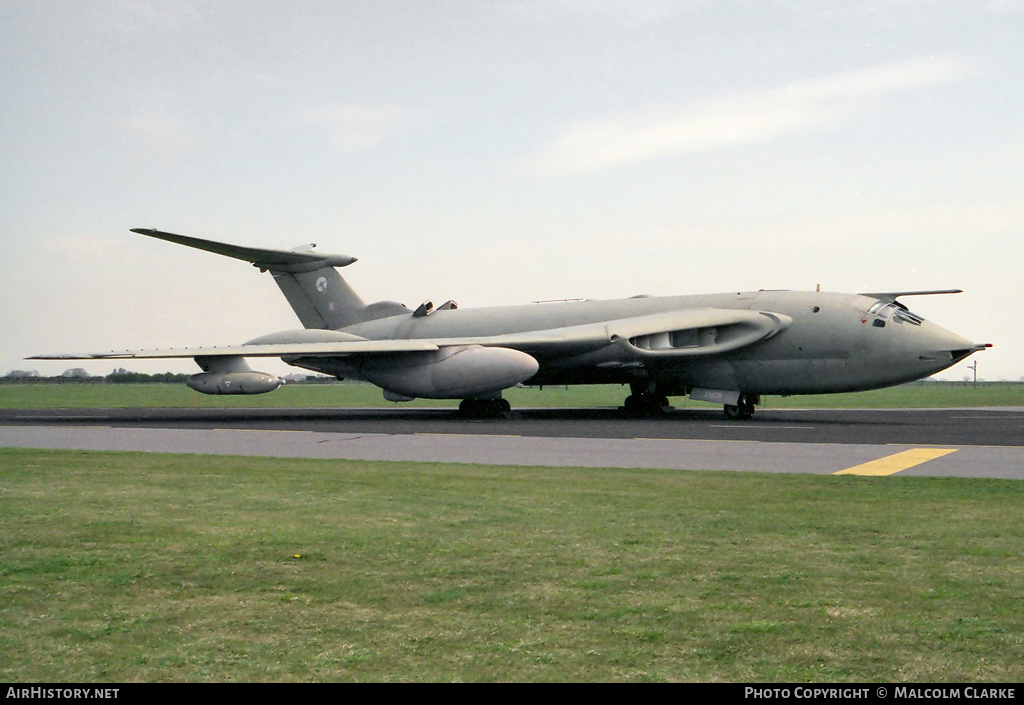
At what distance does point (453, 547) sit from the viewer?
6.48 metres

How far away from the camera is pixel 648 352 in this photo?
25406mm

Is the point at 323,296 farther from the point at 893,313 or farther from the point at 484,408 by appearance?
the point at 893,313

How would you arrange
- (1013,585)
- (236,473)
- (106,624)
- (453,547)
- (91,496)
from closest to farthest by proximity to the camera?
(106,624)
(1013,585)
(453,547)
(91,496)
(236,473)

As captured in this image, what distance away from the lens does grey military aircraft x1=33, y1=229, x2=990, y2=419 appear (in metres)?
23.9

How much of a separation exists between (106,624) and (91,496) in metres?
5.21

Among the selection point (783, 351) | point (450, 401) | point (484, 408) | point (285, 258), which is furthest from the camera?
point (450, 401)

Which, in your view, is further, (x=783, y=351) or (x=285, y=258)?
(x=285, y=258)

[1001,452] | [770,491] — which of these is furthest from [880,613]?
[1001,452]

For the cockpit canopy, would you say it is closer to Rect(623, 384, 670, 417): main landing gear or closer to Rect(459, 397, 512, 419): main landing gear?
Rect(623, 384, 670, 417): main landing gear

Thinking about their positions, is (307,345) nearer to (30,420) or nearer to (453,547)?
(30,420)

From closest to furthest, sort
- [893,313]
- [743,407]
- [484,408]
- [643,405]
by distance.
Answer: [893,313], [743,407], [484,408], [643,405]

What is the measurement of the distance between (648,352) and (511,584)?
2047 centimetres

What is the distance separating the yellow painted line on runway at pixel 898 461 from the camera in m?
11.9

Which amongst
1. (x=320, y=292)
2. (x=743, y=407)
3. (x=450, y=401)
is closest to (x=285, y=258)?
(x=320, y=292)
